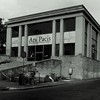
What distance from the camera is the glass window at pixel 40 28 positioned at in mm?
43341

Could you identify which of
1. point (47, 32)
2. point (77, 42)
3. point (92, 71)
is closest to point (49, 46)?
point (47, 32)

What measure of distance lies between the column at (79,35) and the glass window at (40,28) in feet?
21.1

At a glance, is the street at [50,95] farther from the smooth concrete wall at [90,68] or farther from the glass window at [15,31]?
the glass window at [15,31]

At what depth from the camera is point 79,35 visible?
3831 cm

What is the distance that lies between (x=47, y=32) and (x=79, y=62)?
10.2 meters

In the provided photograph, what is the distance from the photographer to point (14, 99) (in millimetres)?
12414

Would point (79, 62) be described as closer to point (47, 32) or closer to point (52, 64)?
point (52, 64)

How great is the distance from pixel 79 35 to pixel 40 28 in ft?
31.4

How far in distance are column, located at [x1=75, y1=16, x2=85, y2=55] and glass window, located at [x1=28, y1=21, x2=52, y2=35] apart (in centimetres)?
643

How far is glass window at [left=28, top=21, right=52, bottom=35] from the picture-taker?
4334 centimetres

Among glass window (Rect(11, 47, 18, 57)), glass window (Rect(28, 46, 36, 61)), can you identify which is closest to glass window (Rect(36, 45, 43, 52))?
glass window (Rect(28, 46, 36, 61))

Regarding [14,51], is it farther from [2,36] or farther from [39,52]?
[2,36]

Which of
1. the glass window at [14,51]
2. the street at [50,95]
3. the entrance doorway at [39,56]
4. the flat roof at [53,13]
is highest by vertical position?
the flat roof at [53,13]

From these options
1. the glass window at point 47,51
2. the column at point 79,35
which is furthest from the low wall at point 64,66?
the glass window at point 47,51
